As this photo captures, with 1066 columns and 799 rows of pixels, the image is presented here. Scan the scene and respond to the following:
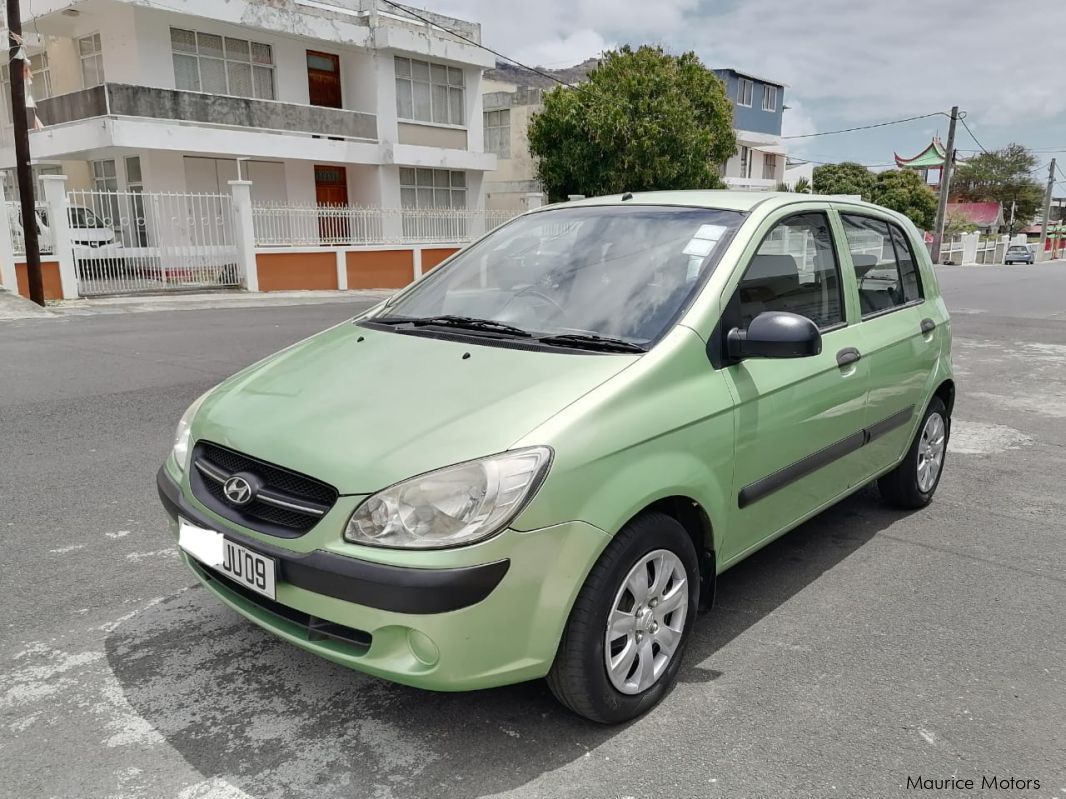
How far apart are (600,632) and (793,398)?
1.30 metres

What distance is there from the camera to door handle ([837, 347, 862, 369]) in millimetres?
3512

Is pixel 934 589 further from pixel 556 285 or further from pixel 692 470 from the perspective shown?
pixel 556 285

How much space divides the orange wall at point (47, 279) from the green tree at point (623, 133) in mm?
14519

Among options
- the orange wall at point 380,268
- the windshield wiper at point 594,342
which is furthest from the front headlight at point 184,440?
the orange wall at point 380,268

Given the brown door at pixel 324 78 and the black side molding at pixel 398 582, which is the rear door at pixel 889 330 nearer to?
the black side molding at pixel 398 582

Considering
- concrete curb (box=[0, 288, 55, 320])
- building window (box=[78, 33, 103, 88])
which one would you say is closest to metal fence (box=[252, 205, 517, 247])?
concrete curb (box=[0, 288, 55, 320])

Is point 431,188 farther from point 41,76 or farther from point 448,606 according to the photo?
point 448,606

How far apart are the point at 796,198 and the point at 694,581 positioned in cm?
178

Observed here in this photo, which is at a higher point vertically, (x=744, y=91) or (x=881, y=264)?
(x=744, y=91)

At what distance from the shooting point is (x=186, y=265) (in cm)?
1823

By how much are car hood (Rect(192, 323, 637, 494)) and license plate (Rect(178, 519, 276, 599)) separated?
0.93 ft

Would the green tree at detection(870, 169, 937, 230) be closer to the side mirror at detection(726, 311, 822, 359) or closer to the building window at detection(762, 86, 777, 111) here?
the building window at detection(762, 86, 777, 111)

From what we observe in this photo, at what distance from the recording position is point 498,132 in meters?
34.5

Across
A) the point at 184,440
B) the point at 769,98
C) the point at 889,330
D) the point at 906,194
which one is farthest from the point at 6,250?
the point at 906,194
